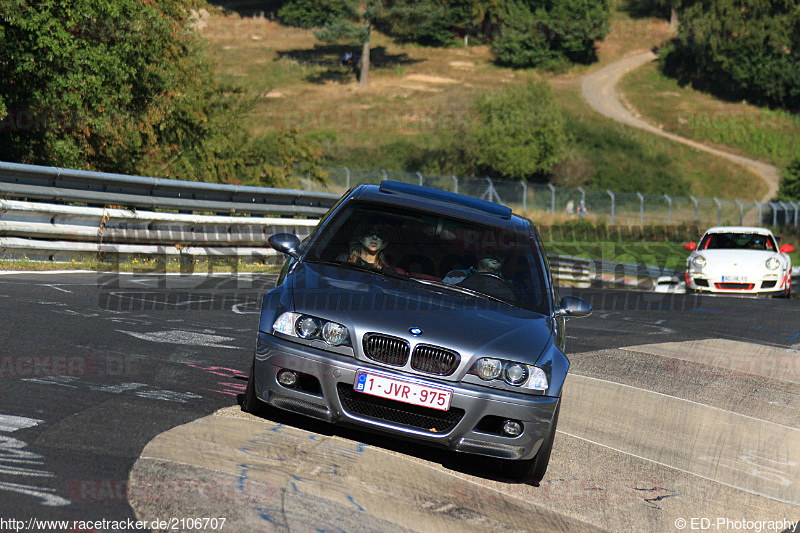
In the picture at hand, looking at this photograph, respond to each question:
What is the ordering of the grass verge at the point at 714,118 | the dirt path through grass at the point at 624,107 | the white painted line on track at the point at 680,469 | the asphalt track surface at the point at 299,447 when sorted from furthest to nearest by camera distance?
the grass verge at the point at 714,118 → the dirt path through grass at the point at 624,107 → the white painted line on track at the point at 680,469 → the asphalt track surface at the point at 299,447

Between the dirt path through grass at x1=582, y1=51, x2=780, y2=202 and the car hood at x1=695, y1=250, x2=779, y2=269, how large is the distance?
46597 mm

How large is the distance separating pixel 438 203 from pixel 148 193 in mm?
8703

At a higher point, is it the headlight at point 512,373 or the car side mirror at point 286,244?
the car side mirror at point 286,244

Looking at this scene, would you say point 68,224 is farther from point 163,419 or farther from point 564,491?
point 564,491

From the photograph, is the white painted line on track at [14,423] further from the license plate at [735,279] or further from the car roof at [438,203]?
the license plate at [735,279]

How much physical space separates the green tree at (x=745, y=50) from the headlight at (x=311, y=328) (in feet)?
290

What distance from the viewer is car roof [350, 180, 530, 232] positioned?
6.71 m

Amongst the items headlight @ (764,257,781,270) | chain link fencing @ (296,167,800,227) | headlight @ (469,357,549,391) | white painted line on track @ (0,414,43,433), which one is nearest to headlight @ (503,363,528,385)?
headlight @ (469,357,549,391)

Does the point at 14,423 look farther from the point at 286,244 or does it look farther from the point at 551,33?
the point at 551,33

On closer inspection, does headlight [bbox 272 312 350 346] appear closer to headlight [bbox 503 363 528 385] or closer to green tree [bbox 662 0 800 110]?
headlight [bbox 503 363 528 385]

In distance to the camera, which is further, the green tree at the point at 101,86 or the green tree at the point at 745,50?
the green tree at the point at 745,50

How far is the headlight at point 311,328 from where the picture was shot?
5.31 meters

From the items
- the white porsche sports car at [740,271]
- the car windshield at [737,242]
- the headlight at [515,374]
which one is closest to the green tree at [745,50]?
the car windshield at [737,242]

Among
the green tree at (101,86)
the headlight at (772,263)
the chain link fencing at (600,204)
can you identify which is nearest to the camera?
the green tree at (101,86)
